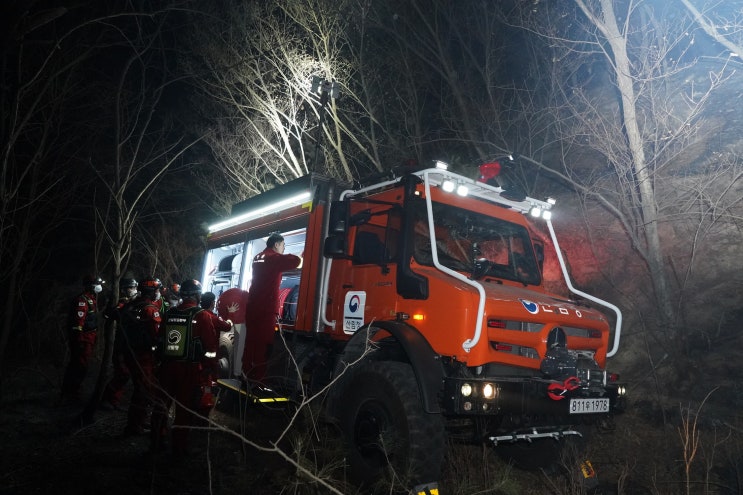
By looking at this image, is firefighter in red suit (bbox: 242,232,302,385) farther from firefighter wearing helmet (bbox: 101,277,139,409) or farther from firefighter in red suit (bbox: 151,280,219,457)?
firefighter wearing helmet (bbox: 101,277,139,409)

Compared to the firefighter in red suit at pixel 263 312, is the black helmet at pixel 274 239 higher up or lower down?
higher up

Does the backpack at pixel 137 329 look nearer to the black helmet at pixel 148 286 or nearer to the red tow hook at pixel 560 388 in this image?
the black helmet at pixel 148 286

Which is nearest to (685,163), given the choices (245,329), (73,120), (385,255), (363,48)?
(363,48)

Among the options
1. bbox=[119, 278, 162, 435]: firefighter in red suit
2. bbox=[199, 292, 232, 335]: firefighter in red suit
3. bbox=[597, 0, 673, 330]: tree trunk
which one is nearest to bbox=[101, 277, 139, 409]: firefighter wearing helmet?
bbox=[119, 278, 162, 435]: firefighter in red suit

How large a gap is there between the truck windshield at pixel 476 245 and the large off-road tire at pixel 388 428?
1.11m

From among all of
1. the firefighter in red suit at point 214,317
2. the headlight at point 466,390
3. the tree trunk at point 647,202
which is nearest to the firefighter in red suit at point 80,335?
the firefighter in red suit at point 214,317

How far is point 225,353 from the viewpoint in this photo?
23.8 ft

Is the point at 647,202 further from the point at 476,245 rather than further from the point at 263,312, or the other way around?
the point at 263,312

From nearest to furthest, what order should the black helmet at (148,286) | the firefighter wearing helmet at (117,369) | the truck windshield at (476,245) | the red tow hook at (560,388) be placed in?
the red tow hook at (560,388) < the truck windshield at (476,245) < the black helmet at (148,286) < the firefighter wearing helmet at (117,369)

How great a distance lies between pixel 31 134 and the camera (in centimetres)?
1263

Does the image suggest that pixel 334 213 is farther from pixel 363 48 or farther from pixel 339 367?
pixel 363 48

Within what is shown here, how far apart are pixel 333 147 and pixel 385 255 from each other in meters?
9.36

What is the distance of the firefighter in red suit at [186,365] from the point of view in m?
5.05

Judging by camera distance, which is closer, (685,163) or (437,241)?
(437,241)
